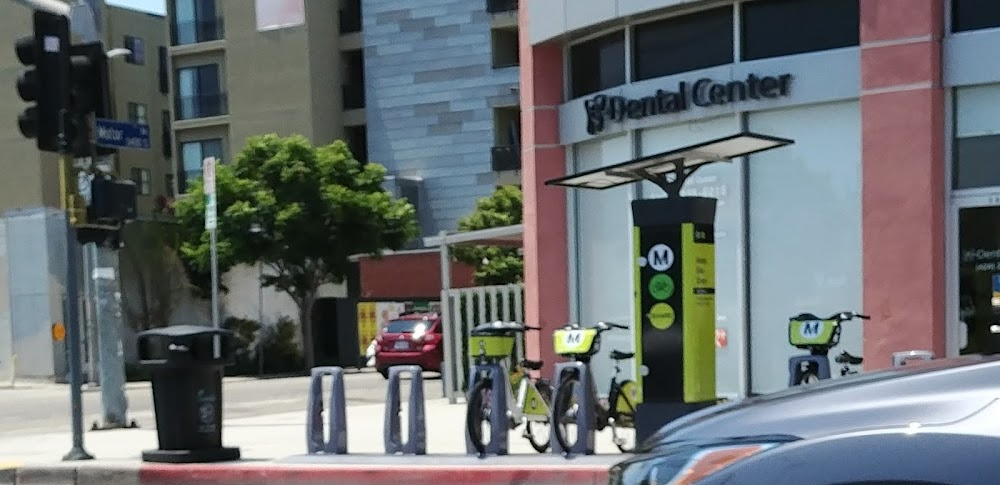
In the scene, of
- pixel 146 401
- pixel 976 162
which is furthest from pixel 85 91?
pixel 146 401

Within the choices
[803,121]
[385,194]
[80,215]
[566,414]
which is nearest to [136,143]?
[80,215]

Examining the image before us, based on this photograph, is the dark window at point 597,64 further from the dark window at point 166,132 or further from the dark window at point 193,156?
the dark window at point 166,132

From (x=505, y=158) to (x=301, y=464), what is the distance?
3156 cm

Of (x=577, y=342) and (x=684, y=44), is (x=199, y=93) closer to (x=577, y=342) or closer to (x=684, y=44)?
(x=684, y=44)

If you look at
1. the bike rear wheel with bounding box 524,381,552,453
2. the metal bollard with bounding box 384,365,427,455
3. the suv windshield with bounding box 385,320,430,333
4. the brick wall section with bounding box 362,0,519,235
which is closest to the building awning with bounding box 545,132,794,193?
the bike rear wheel with bounding box 524,381,552,453

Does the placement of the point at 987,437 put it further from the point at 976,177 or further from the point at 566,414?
the point at 976,177

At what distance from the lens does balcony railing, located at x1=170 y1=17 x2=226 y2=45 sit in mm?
45906

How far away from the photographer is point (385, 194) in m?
38.0

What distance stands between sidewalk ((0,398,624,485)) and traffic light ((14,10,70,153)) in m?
2.79

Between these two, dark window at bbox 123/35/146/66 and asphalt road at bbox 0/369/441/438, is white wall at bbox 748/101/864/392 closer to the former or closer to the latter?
asphalt road at bbox 0/369/441/438

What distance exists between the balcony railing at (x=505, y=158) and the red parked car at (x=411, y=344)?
14.1 m

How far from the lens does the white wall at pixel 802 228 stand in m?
13.3

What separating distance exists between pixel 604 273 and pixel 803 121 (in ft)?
10.0

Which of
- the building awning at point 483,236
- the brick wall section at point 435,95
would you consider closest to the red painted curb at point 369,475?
the building awning at point 483,236
